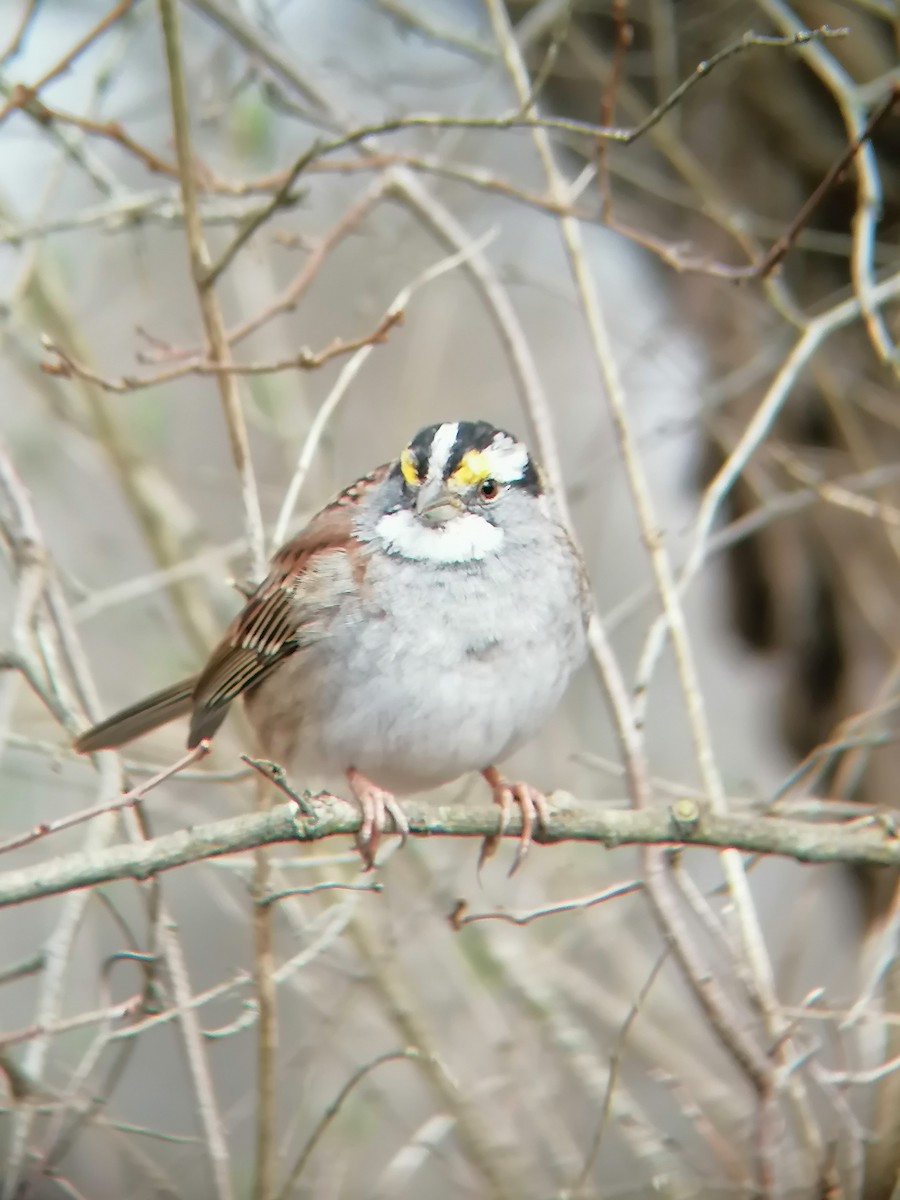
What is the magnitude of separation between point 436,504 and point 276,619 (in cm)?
48

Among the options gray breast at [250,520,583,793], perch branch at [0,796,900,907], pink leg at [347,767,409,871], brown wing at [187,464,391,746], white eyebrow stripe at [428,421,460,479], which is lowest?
perch branch at [0,796,900,907]

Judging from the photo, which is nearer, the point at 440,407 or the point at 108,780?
the point at 108,780

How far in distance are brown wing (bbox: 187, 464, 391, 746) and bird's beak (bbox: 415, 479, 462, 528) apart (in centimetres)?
21

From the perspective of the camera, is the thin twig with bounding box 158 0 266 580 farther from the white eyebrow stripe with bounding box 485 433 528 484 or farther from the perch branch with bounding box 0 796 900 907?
the perch branch with bounding box 0 796 900 907

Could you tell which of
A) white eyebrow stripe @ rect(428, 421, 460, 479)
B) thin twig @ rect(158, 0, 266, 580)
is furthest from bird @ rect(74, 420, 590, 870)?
thin twig @ rect(158, 0, 266, 580)

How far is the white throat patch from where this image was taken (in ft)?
9.84

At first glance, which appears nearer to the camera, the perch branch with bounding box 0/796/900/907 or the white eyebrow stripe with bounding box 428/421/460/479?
the perch branch with bounding box 0/796/900/907

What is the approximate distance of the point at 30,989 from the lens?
6.07 m

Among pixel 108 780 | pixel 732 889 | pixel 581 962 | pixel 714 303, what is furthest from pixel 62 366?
pixel 581 962

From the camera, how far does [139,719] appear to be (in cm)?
324

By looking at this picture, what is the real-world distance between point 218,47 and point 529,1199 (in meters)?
3.22

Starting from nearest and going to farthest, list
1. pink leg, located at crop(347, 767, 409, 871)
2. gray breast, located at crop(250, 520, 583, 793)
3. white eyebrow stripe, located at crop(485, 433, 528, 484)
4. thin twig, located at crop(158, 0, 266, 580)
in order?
thin twig, located at crop(158, 0, 266, 580), pink leg, located at crop(347, 767, 409, 871), gray breast, located at crop(250, 520, 583, 793), white eyebrow stripe, located at crop(485, 433, 528, 484)

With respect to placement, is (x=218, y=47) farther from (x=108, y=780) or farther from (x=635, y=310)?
(x=108, y=780)

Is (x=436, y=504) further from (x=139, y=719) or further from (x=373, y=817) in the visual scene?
(x=139, y=719)
